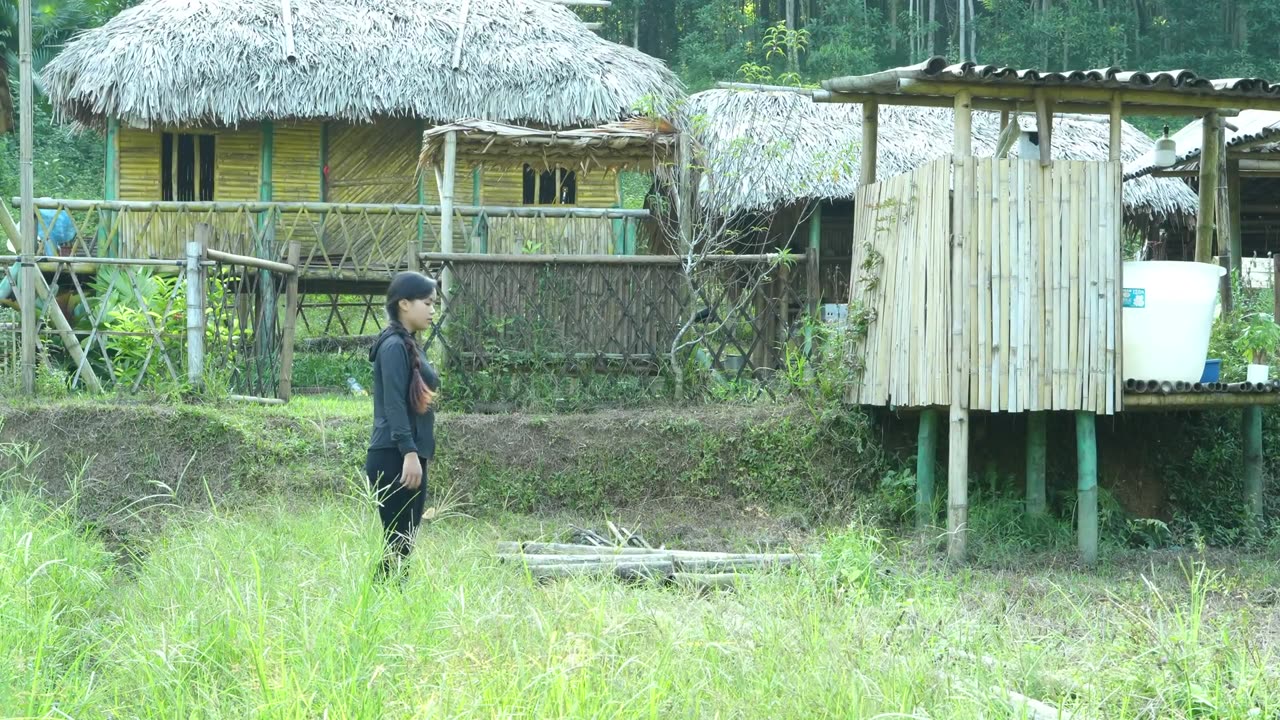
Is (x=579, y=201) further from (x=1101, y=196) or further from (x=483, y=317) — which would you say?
(x=1101, y=196)

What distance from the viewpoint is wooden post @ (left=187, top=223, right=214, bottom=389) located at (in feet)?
32.8

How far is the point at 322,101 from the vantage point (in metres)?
14.4

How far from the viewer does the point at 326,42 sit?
1481 cm

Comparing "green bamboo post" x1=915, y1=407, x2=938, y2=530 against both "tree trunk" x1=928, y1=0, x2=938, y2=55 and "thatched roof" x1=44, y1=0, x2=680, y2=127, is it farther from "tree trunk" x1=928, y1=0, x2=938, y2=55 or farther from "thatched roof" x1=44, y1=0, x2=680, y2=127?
"tree trunk" x1=928, y1=0, x2=938, y2=55

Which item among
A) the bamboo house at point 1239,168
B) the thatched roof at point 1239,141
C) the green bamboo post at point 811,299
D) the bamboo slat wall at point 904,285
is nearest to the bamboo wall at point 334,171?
the green bamboo post at point 811,299

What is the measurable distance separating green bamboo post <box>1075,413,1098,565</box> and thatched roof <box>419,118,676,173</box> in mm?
4693

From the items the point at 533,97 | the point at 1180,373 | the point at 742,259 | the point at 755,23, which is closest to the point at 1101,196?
the point at 1180,373

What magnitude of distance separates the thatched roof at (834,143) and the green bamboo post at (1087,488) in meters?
6.17

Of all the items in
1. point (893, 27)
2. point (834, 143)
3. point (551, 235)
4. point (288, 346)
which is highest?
point (893, 27)

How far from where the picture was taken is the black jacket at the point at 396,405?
553 centimetres

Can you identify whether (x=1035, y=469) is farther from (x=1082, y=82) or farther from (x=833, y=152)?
(x=833, y=152)

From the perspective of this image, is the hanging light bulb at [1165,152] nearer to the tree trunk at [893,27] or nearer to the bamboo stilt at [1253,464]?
the bamboo stilt at [1253,464]

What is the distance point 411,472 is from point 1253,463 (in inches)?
241

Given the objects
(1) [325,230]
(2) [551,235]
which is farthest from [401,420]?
(1) [325,230]
